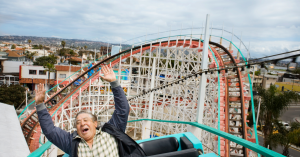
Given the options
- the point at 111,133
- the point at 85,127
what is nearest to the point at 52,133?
the point at 85,127

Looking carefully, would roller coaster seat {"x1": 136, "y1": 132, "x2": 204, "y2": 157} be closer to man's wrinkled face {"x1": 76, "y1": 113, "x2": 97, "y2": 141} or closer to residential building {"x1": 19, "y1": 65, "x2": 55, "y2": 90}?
man's wrinkled face {"x1": 76, "y1": 113, "x2": 97, "y2": 141}

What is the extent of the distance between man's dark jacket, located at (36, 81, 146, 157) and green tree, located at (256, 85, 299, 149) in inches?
430

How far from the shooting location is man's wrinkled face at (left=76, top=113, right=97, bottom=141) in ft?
5.01

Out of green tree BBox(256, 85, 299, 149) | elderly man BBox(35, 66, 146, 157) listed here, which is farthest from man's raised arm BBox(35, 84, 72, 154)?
green tree BBox(256, 85, 299, 149)

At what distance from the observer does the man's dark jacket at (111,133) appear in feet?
4.95

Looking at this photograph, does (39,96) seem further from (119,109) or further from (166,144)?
(166,144)

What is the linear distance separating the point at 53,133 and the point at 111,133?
427mm

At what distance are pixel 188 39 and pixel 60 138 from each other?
7646mm

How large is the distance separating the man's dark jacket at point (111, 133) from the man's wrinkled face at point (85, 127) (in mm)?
57

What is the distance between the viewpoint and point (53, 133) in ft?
4.97

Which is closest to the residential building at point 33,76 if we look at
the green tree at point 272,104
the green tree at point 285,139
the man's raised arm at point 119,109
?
the green tree at point 272,104

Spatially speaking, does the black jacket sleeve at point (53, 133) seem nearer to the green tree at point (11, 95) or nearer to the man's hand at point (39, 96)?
the man's hand at point (39, 96)

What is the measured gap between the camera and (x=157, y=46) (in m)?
8.13

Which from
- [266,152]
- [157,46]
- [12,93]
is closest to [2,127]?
[266,152]
